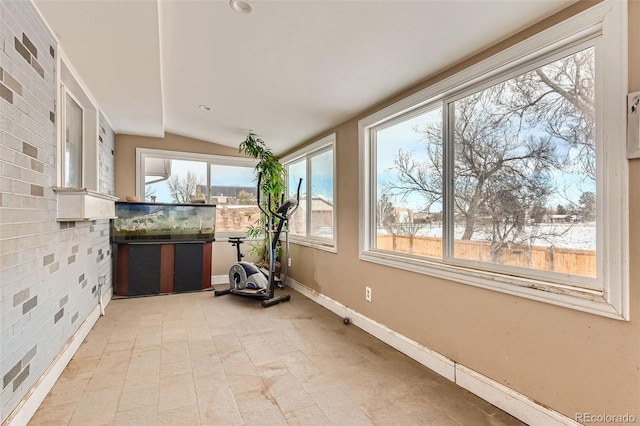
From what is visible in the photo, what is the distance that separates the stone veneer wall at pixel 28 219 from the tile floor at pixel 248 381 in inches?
12.8

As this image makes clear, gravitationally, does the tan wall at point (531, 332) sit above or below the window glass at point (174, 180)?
below

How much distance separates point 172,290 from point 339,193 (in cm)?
274

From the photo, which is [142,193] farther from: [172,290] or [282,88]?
[282,88]

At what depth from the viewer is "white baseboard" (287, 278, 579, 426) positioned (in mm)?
1614

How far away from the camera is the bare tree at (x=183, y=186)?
4.85 m

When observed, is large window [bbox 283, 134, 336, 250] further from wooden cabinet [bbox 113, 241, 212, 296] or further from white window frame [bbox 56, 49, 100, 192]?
white window frame [bbox 56, 49, 100, 192]

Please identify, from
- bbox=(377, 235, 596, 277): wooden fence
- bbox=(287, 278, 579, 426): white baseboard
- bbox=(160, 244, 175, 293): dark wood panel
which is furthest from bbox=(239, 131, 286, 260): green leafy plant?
bbox=(377, 235, 596, 277): wooden fence

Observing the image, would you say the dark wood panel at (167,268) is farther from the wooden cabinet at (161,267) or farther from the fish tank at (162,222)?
the fish tank at (162,222)

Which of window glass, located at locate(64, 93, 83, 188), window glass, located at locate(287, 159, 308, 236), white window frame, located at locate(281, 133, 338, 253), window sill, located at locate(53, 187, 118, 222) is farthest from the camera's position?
window glass, located at locate(287, 159, 308, 236)

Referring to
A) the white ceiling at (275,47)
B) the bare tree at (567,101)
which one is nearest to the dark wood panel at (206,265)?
the white ceiling at (275,47)

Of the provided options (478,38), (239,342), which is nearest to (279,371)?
(239,342)

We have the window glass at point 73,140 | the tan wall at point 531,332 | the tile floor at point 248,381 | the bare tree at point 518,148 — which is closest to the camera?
the tan wall at point 531,332

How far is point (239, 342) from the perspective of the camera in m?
2.67

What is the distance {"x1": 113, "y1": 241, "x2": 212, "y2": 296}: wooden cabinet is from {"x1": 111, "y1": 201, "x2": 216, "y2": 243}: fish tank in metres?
0.11
